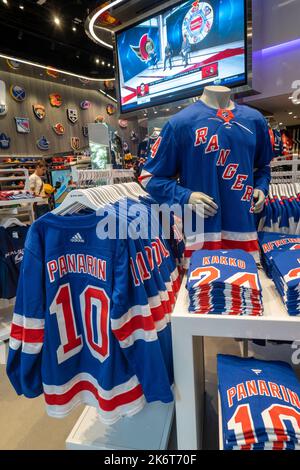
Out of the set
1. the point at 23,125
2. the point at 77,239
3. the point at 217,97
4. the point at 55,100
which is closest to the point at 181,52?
the point at 217,97

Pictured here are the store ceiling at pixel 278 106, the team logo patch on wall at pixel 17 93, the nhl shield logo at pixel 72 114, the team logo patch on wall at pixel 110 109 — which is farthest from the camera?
the team logo patch on wall at pixel 110 109

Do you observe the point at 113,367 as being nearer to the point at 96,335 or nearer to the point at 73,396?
the point at 96,335

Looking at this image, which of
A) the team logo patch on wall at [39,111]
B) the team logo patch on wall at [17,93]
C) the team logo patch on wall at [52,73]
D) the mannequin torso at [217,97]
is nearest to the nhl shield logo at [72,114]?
the team logo patch on wall at [39,111]

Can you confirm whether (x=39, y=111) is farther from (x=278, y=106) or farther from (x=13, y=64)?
(x=278, y=106)

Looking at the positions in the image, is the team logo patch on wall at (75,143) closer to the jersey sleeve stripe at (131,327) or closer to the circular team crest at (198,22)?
the circular team crest at (198,22)

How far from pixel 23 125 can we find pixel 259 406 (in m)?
11.4

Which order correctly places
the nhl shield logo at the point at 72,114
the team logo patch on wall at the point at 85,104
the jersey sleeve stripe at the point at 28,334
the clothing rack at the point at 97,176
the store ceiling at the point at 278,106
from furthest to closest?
the team logo patch on wall at the point at 85,104 < the nhl shield logo at the point at 72,114 < the store ceiling at the point at 278,106 < the clothing rack at the point at 97,176 < the jersey sleeve stripe at the point at 28,334

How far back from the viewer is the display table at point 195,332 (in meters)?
0.86

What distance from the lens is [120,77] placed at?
362cm

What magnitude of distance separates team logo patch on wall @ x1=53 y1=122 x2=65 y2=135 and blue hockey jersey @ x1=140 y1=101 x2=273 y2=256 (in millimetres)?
11197

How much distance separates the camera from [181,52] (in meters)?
3.13

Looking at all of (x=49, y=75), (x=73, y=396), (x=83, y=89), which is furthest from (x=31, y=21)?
(x=73, y=396)

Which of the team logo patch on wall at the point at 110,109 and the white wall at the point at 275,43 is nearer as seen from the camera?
the white wall at the point at 275,43

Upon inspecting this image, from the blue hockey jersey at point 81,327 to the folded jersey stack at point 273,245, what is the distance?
50 cm
